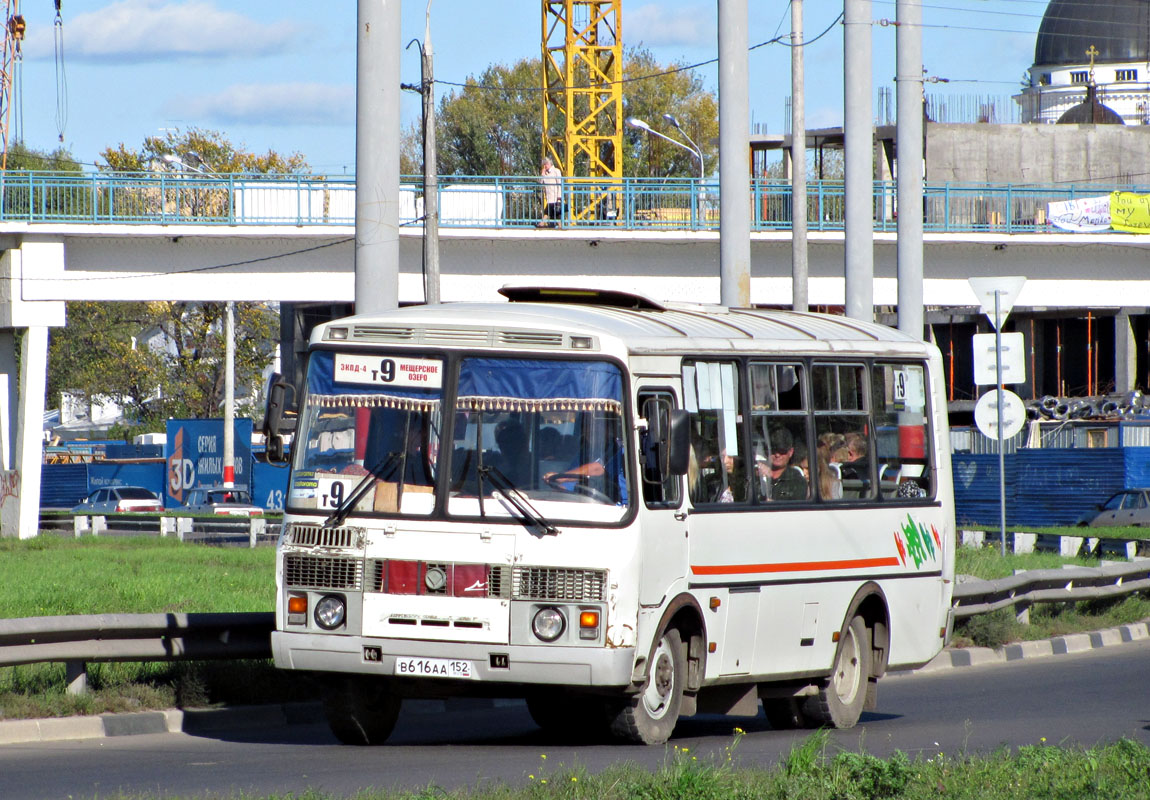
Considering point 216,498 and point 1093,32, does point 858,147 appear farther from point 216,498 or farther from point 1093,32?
point 1093,32

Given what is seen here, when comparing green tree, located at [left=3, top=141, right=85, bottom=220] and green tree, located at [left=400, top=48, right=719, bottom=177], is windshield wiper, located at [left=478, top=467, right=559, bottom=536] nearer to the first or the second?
green tree, located at [left=3, top=141, right=85, bottom=220]

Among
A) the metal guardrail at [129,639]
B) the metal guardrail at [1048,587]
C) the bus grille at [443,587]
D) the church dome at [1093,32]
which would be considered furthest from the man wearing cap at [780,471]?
the church dome at [1093,32]

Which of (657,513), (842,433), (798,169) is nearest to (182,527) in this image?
(798,169)

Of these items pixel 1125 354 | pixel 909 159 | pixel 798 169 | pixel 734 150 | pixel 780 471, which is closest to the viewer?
pixel 780 471

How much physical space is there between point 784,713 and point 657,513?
121 inches

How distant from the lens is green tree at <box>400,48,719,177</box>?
85.2m

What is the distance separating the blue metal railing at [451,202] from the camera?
31703mm

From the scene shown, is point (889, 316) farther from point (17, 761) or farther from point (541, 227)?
point (17, 761)

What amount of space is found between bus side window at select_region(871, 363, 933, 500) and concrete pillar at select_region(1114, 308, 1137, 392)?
48.7m

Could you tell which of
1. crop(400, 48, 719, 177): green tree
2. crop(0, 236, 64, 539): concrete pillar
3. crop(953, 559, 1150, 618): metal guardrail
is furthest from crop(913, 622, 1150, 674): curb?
crop(400, 48, 719, 177): green tree

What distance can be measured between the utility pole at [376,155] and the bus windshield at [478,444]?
2.71 metres

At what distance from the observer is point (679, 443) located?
9695mm

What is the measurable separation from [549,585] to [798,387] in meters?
2.87

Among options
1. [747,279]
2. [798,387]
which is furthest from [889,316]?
[798,387]
